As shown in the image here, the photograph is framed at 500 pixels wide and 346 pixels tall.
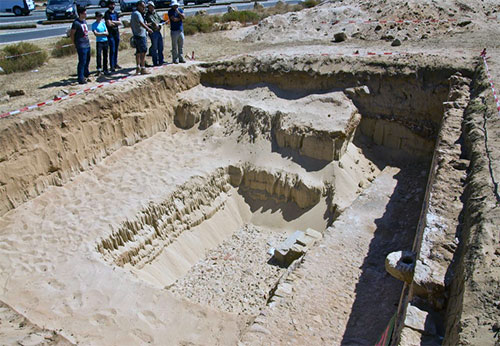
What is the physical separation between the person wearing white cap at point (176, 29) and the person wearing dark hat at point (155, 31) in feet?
1.21

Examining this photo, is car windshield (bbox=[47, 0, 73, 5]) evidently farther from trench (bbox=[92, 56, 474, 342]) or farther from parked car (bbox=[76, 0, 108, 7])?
trench (bbox=[92, 56, 474, 342])

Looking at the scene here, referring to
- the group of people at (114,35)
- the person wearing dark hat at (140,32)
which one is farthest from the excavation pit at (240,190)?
the group of people at (114,35)

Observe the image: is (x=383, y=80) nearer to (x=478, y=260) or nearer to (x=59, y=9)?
(x=478, y=260)

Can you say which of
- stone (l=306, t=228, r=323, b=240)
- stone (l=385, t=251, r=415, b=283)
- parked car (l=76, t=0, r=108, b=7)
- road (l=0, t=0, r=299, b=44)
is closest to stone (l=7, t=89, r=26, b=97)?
stone (l=306, t=228, r=323, b=240)

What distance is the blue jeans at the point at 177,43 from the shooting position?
11.8 meters

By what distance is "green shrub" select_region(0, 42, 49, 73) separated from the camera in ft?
39.4

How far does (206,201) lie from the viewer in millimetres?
9500

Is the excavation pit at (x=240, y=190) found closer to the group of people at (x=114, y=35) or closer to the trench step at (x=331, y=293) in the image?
the trench step at (x=331, y=293)

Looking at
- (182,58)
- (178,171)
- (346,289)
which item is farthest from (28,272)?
(182,58)

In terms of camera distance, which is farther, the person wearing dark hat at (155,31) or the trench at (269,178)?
the person wearing dark hat at (155,31)

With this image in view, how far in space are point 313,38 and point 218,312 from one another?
1152cm

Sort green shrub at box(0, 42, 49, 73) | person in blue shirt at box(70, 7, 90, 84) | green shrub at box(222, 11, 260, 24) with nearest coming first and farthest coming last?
1. person in blue shirt at box(70, 7, 90, 84)
2. green shrub at box(0, 42, 49, 73)
3. green shrub at box(222, 11, 260, 24)

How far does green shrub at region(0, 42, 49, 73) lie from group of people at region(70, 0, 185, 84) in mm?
2258

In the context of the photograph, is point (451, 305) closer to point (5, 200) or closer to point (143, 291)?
point (143, 291)
